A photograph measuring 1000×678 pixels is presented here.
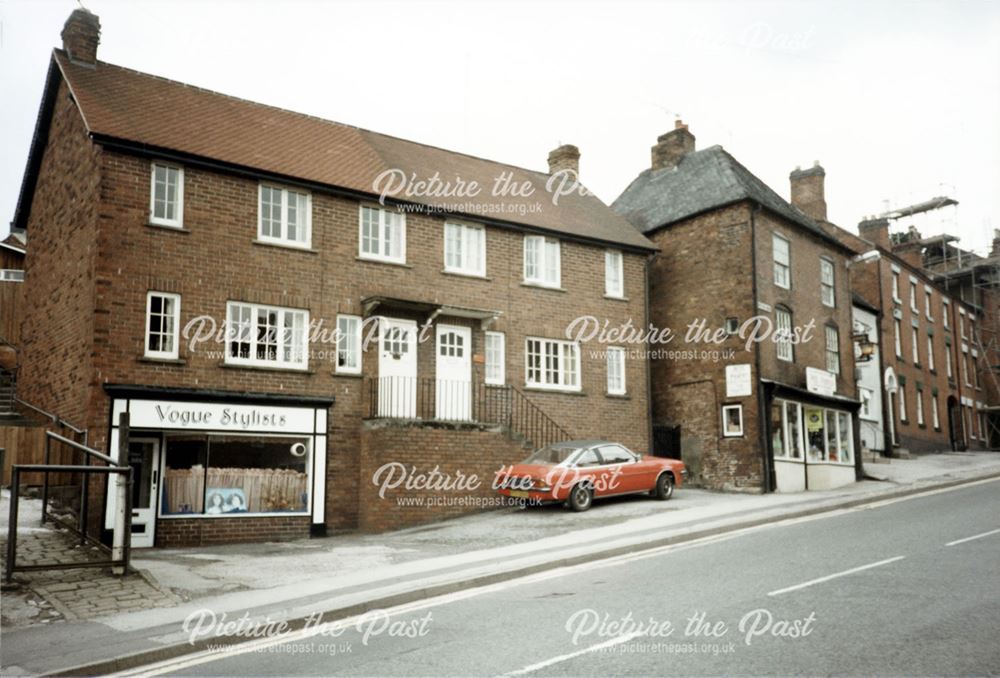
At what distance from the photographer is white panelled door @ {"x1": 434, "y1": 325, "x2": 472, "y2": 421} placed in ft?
68.0

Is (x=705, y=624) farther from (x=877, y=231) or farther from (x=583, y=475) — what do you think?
(x=877, y=231)

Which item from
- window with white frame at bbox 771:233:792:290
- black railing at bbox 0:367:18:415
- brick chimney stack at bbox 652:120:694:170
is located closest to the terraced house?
black railing at bbox 0:367:18:415

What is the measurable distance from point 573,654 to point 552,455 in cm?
1149

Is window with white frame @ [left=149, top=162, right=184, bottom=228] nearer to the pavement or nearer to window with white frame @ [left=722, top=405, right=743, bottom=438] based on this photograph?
the pavement

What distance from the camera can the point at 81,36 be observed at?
19516mm

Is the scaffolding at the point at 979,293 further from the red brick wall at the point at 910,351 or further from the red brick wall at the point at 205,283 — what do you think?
the red brick wall at the point at 205,283

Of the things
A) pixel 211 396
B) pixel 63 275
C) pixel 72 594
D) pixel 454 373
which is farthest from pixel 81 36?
pixel 72 594

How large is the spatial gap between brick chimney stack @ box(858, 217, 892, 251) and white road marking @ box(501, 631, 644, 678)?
36213mm

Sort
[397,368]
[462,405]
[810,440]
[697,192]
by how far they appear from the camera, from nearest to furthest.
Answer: [397,368]
[462,405]
[810,440]
[697,192]

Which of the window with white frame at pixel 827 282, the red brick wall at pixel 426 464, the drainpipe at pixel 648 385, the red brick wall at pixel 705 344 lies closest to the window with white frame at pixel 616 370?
the drainpipe at pixel 648 385

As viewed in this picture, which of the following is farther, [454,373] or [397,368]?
[454,373]

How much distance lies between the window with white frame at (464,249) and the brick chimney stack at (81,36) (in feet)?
30.2

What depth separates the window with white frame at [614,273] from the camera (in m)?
24.7

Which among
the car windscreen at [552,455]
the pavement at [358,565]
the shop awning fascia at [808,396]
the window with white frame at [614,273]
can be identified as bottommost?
the pavement at [358,565]
